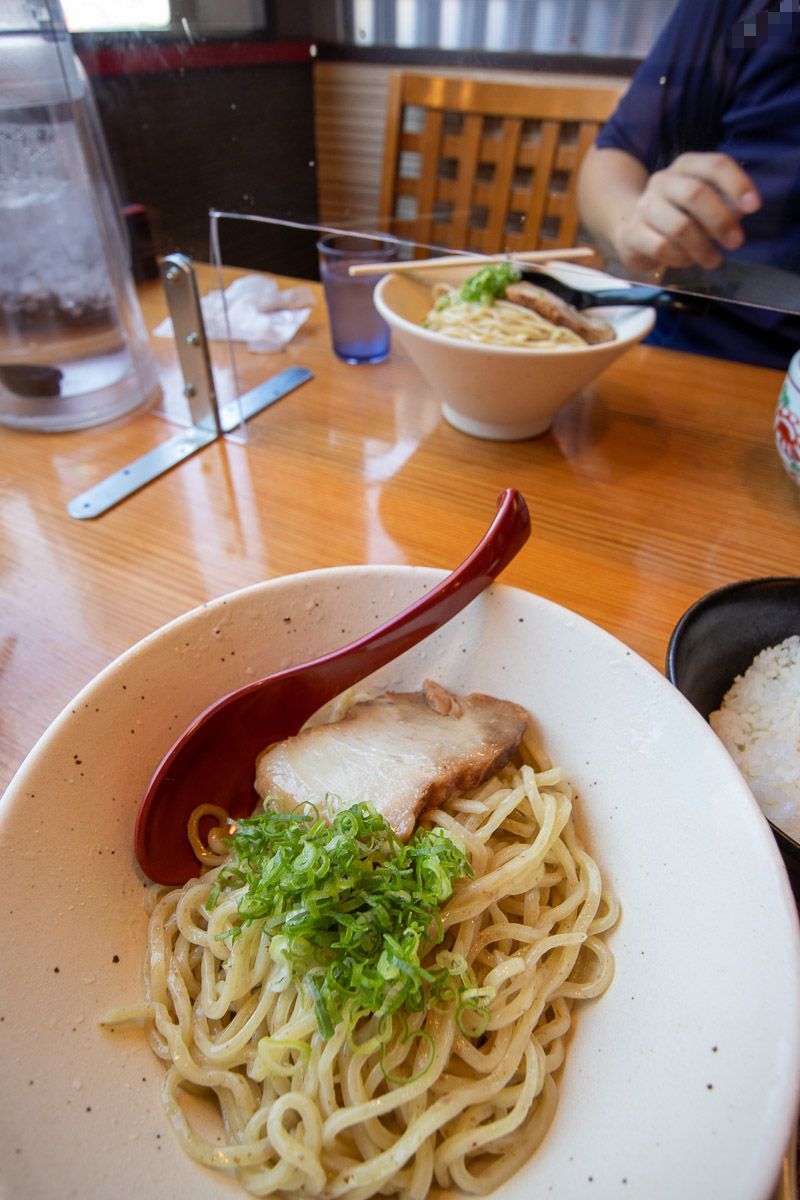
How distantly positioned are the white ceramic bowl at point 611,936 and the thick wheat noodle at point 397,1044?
0.06 ft

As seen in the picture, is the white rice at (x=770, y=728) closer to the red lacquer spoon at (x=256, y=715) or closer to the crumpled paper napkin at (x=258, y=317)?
the red lacquer spoon at (x=256, y=715)

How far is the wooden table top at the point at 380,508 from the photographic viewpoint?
105 cm

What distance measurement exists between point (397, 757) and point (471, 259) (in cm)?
94

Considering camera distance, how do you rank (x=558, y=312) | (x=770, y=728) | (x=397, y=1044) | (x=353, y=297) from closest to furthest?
(x=397, y=1044), (x=770, y=728), (x=558, y=312), (x=353, y=297)

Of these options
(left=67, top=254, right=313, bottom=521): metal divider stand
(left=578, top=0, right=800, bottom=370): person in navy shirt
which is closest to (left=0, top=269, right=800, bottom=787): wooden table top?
(left=67, top=254, right=313, bottom=521): metal divider stand

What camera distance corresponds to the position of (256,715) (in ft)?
2.55

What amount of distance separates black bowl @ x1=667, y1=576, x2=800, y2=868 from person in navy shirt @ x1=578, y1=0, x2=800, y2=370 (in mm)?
429

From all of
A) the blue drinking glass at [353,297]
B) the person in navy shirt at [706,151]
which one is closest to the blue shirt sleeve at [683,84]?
the person in navy shirt at [706,151]

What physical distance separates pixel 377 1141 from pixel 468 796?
12.1 inches

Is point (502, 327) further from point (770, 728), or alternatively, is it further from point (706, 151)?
point (770, 728)

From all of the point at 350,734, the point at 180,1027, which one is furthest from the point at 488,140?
the point at 180,1027

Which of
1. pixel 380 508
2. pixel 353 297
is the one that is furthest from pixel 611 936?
pixel 353 297

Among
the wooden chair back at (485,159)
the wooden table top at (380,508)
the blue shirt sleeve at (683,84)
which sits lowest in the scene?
the wooden table top at (380,508)

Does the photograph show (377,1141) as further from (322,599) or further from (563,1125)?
(322,599)
